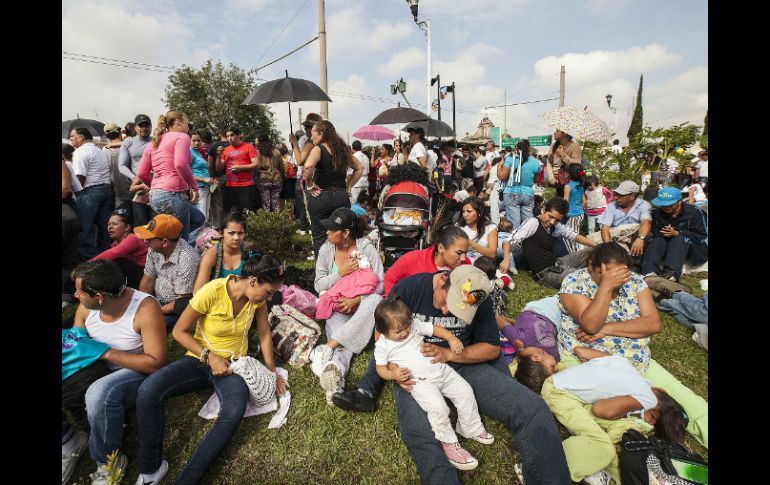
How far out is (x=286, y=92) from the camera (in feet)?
22.7

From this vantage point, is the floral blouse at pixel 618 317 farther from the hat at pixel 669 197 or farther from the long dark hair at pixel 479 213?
the hat at pixel 669 197

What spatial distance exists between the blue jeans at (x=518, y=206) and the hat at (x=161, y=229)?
593 centimetres

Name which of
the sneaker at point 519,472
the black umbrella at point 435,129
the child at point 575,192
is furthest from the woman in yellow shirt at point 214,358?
the black umbrella at point 435,129

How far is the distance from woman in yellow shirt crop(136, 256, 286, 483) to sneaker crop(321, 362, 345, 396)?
0.35m

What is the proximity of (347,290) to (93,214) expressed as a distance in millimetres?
3963

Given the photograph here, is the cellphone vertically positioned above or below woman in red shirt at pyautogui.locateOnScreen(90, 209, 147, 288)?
below

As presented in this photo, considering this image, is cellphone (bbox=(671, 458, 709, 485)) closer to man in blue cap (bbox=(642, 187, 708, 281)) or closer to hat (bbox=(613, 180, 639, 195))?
man in blue cap (bbox=(642, 187, 708, 281))

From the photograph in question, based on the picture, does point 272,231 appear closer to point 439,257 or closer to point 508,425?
point 439,257

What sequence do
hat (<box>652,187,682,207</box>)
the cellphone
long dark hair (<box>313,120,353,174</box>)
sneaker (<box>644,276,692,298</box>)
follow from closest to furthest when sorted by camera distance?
the cellphone → long dark hair (<box>313,120,353,174</box>) → sneaker (<box>644,276,692,298</box>) → hat (<box>652,187,682,207</box>)

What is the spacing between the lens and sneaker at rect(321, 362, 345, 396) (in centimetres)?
314

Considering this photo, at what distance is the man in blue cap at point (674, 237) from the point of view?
224 inches

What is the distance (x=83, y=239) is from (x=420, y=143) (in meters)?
5.89

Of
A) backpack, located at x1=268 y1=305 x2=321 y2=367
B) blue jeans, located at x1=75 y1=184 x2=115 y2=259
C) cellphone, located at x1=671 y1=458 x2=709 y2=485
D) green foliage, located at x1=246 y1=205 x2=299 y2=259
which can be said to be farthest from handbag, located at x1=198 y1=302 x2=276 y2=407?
blue jeans, located at x1=75 y1=184 x2=115 y2=259
